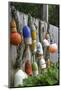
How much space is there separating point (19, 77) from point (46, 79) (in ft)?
0.68

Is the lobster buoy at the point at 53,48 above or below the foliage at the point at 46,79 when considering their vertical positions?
above

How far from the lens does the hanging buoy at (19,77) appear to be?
188 cm

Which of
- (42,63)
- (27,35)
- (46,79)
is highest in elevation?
(27,35)

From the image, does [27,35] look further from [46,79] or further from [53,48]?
[46,79]

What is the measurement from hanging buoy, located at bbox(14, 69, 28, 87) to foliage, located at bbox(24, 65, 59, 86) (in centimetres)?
3

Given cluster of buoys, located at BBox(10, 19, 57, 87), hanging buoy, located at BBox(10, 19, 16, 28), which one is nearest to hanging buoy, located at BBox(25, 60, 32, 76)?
cluster of buoys, located at BBox(10, 19, 57, 87)

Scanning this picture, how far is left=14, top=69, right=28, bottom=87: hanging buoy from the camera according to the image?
1884 millimetres

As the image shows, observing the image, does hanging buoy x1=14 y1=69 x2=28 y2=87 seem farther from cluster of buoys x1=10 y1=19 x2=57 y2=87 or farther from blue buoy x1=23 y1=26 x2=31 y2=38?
blue buoy x1=23 y1=26 x2=31 y2=38

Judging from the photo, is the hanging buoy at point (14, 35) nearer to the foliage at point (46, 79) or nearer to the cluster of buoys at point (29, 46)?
the cluster of buoys at point (29, 46)

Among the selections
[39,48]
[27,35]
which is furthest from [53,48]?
[27,35]

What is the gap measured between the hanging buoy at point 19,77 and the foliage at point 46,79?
3 centimetres

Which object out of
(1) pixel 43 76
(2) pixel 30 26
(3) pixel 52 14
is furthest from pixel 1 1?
(1) pixel 43 76

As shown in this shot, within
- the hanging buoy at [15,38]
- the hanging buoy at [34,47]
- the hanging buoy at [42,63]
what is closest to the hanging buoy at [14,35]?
the hanging buoy at [15,38]

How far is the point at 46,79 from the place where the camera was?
195 cm
